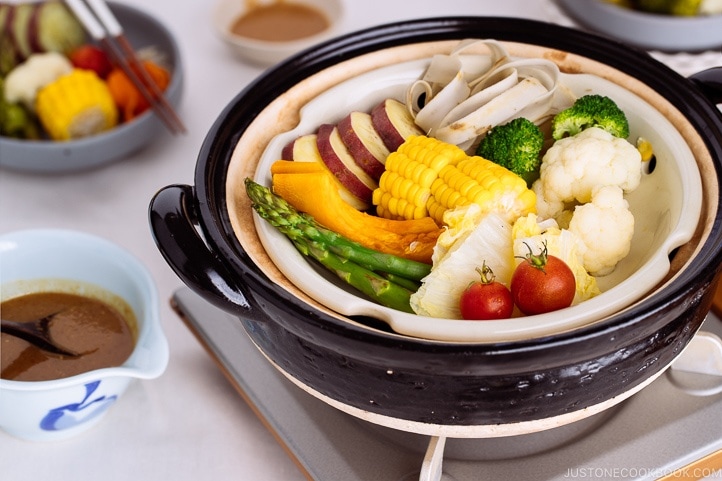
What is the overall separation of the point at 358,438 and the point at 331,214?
41 cm

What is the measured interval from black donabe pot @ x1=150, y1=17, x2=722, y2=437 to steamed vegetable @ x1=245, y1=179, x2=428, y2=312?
74mm

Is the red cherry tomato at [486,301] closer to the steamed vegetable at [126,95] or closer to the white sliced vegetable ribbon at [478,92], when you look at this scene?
the white sliced vegetable ribbon at [478,92]

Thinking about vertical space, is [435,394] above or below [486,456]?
above

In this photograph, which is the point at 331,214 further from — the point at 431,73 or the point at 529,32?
the point at 529,32

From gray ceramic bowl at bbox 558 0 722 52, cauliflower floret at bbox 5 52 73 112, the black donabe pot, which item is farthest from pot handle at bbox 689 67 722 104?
cauliflower floret at bbox 5 52 73 112

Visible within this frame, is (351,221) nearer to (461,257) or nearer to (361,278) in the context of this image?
(361,278)

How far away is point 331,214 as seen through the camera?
1.54 m

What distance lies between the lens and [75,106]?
2252 mm

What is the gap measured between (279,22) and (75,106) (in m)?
0.78

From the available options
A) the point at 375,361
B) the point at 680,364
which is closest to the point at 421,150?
the point at 375,361

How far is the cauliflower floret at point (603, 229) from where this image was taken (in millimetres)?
1495

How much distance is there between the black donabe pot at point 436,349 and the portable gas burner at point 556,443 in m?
0.16

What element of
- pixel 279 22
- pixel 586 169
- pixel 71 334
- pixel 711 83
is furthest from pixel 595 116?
pixel 279 22

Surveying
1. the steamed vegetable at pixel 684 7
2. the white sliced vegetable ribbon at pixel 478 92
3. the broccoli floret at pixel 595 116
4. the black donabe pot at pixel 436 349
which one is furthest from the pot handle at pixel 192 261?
the steamed vegetable at pixel 684 7
